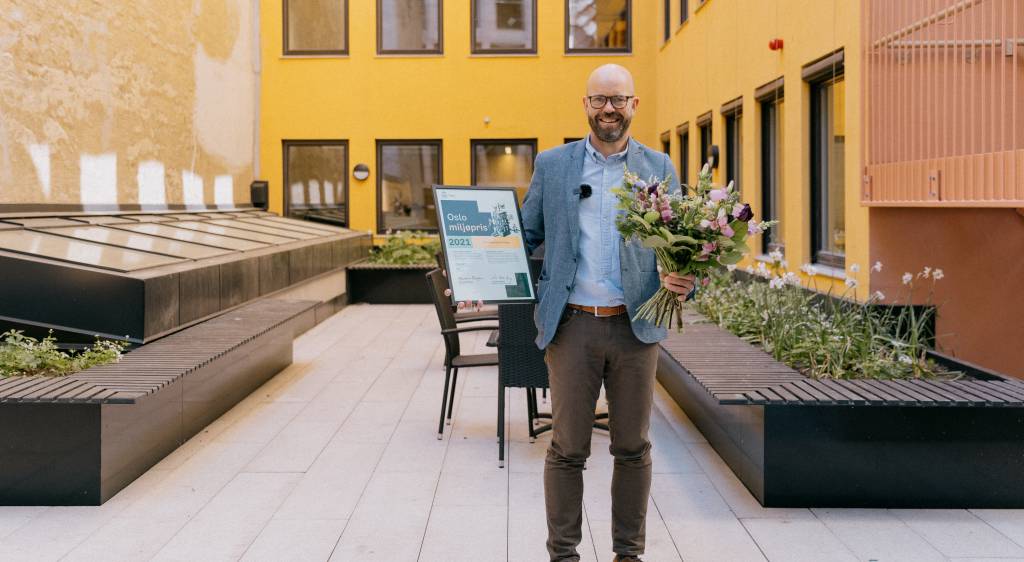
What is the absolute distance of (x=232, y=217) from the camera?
13102 millimetres

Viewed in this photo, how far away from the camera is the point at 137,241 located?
26.6 feet

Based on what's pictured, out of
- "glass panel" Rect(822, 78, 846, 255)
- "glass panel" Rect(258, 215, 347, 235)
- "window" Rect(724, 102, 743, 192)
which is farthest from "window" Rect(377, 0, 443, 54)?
"glass panel" Rect(822, 78, 846, 255)

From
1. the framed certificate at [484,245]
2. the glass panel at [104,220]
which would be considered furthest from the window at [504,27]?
the framed certificate at [484,245]

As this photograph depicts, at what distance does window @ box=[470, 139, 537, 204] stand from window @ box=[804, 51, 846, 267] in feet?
28.3

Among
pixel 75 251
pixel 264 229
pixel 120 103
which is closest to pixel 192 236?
pixel 120 103

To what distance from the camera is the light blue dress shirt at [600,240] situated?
3363mm

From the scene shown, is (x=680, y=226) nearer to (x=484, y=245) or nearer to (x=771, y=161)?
(x=484, y=245)

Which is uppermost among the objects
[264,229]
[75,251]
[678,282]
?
[264,229]

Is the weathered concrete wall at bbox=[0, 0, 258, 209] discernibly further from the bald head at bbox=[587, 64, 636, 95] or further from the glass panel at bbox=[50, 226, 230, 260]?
the bald head at bbox=[587, 64, 636, 95]

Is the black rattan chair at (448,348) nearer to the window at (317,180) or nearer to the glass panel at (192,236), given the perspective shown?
the glass panel at (192,236)

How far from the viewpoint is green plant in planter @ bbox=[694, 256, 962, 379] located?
5215mm

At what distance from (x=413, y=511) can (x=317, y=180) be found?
12980 millimetres

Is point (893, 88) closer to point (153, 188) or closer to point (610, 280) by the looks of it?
point (610, 280)

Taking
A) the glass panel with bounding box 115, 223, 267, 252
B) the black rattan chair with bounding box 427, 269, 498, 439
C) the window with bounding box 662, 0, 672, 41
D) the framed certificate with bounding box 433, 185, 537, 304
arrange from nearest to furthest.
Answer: the framed certificate with bounding box 433, 185, 537, 304, the black rattan chair with bounding box 427, 269, 498, 439, the glass panel with bounding box 115, 223, 267, 252, the window with bounding box 662, 0, 672, 41
